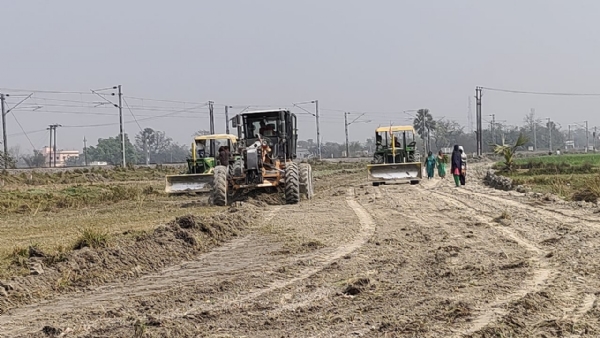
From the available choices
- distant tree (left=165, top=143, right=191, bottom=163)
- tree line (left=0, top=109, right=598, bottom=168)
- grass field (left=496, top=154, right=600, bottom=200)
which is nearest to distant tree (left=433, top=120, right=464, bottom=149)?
tree line (left=0, top=109, right=598, bottom=168)

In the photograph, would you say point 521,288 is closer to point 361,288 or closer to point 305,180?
point 361,288

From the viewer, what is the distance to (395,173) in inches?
1138

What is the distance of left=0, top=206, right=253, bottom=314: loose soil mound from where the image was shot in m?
8.45

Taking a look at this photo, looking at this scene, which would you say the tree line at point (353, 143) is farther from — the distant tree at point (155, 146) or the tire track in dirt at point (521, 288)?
the tire track in dirt at point (521, 288)

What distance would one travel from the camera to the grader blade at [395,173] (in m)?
28.8

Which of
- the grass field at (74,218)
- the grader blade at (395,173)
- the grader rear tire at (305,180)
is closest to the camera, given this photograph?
the grass field at (74,218)

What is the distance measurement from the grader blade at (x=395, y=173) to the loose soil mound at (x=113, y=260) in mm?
15886

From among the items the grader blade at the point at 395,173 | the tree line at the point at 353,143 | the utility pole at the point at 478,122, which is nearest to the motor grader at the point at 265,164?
the grader blade at the point at 395,173

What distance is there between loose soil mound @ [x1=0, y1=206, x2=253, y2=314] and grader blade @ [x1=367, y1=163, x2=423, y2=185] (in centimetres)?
1589

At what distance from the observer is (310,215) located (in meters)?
16.5

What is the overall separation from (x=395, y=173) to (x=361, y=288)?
852 inches

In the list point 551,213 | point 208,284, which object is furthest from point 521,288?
point 551,213

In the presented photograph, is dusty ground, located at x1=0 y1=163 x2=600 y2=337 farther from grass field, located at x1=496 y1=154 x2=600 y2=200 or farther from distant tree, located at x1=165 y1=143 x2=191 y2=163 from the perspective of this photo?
distant tree, located at x1=165 y1=143 x2=191 y2=163

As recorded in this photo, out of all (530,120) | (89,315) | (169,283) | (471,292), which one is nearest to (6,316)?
(89,315)
